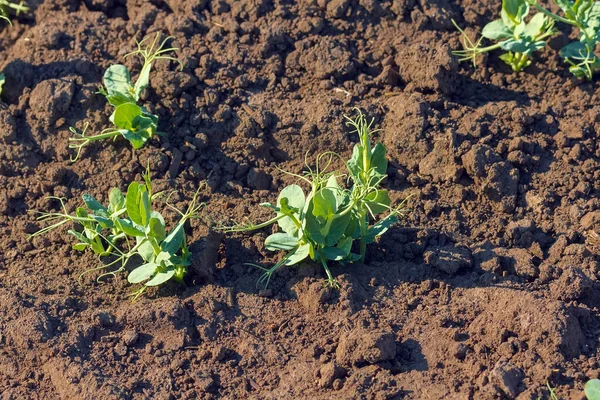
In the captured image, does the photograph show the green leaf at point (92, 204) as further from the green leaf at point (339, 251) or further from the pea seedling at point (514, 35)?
the pea seedling at point (514, 35)

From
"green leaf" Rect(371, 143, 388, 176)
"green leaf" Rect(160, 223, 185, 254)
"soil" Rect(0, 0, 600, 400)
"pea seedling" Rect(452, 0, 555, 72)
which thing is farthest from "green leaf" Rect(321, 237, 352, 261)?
"pea seedling" Rect(452, 0, 555, 72)

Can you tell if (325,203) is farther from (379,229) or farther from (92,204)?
(92,204)

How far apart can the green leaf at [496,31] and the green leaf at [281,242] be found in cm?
157

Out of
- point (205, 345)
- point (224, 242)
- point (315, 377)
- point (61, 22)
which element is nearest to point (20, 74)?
point (61, 22)

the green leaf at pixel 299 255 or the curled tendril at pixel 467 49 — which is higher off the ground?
the curled tendril at pixel 467 49

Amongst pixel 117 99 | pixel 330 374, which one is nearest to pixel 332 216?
pixel 330 374

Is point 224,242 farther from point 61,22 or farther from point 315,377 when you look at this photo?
point 61,22

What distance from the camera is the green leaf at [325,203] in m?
3.65

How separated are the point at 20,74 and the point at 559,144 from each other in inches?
103

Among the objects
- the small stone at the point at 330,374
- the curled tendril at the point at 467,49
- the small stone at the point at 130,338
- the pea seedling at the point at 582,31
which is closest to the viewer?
the small stone at the point at 330,374

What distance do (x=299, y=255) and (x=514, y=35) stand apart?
167cm

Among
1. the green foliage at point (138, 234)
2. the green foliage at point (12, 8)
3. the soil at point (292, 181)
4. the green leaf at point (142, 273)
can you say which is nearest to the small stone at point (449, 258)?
the soil at point (292, 181)

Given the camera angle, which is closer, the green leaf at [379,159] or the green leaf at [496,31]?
the green leaf at [379,159]

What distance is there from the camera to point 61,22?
480cm
